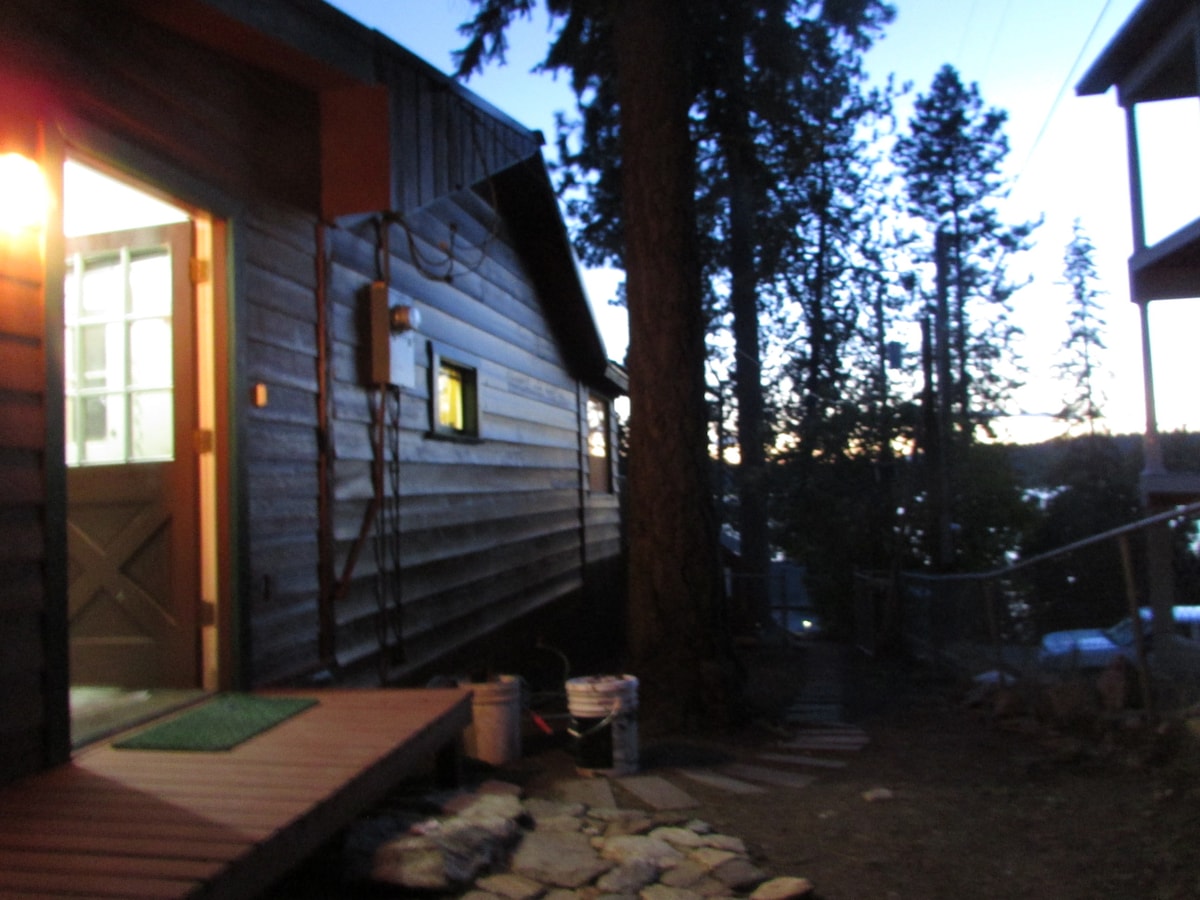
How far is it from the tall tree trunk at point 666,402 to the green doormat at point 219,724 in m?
2.99

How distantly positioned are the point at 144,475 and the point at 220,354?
2.09 ft

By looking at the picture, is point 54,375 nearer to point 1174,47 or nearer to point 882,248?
point 1174,47

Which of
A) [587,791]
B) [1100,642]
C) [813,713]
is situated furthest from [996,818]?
[813,713]

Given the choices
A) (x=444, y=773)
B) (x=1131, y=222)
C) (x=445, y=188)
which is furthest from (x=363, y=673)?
(x=1131, y=222)

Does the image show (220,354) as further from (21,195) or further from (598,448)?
(598,448)

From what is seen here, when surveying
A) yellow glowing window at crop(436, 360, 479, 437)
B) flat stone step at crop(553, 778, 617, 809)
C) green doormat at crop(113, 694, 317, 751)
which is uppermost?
yellow glowing window at crop(436, 360, 479, 437)

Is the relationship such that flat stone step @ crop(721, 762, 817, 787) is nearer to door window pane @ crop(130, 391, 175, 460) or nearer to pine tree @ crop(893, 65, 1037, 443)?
door window pane @ crop(130, 391, 175, 460)

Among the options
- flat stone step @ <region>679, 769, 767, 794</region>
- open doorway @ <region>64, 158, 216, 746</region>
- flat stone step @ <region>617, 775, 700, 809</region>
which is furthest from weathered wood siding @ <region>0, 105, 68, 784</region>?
flat stone step @ <region>679, 769, 767, 794</region>

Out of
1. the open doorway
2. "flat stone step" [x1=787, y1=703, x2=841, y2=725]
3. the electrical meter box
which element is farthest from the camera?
"flat stone step" [x1=787, y1=703, x2=841, y2=725]

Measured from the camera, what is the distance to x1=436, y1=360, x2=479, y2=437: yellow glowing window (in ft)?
26.3

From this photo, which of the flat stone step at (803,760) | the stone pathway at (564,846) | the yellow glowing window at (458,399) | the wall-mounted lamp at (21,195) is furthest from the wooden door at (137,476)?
the flat stone step at (803,760)

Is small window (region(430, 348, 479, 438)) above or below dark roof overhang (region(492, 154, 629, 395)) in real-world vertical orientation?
below

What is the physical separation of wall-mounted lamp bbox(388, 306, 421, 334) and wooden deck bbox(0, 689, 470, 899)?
268cm

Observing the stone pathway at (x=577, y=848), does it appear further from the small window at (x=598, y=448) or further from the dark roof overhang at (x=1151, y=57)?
the small window at (x=598, y=448)
